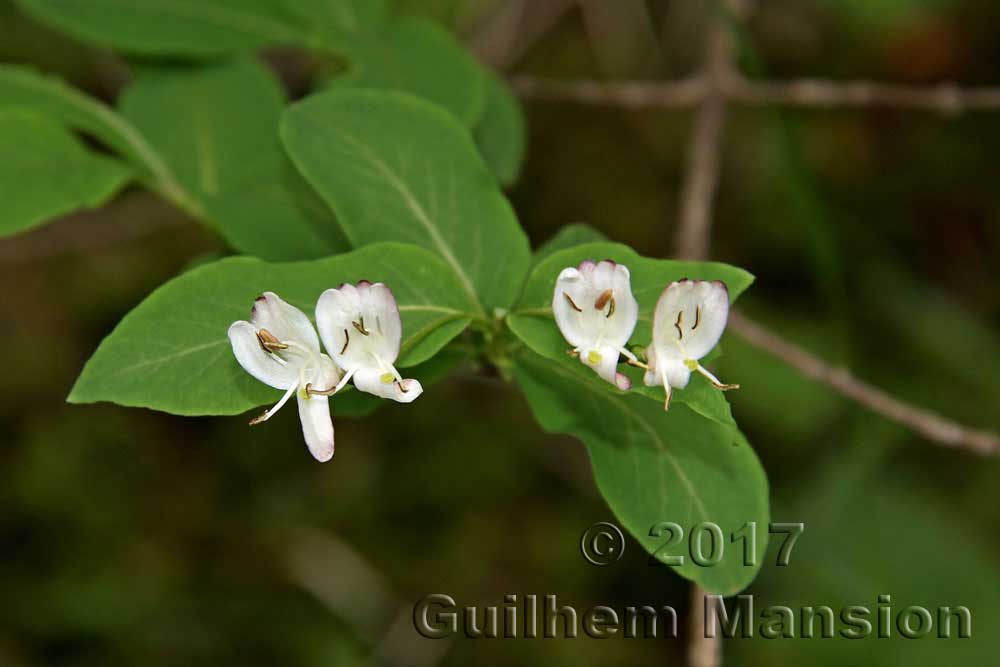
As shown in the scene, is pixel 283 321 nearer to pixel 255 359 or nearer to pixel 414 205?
pixel 255 359

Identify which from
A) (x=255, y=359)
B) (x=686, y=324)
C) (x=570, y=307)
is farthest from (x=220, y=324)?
(x=686, y=324)

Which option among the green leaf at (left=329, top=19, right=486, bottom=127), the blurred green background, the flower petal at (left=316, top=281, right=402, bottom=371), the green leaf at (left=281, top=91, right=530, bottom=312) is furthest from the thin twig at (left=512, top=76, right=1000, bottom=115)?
the flower petal at (left=316, top=281, right=402, bottom=371)

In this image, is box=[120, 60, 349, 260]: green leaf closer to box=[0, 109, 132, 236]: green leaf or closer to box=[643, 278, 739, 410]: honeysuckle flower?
box=[0, 109, 132, 236]: green leaf

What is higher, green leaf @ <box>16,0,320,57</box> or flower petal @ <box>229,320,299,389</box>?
green leaf @ <box>16,0,320,57</box>

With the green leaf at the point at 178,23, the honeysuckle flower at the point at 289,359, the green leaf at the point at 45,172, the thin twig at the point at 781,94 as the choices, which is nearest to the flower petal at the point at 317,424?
the honeysuckle flower at the point at 289,359

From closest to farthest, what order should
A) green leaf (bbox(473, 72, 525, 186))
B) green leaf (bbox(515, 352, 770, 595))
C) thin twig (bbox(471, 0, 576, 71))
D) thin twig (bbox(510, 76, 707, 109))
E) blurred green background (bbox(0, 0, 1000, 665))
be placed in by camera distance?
green leaf (bbox(515, 352, 770, 595))
green leaf (bbox(473, 72, 525, 186))
thin twig (bbox(510, 76, 707, 109))
blurred green background (bbox(0, 0, 1000, 665))
thin twig (bbox(471, 0, 576, 71))

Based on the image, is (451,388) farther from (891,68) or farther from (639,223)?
(891,68)

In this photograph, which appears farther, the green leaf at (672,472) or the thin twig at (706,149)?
the thin twig at (706,149)

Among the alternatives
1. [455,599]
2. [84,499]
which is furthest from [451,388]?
[84,499]

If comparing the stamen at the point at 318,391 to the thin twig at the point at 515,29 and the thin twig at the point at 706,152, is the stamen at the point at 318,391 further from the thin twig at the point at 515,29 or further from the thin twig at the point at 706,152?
the thin twig at the point at 515,29
